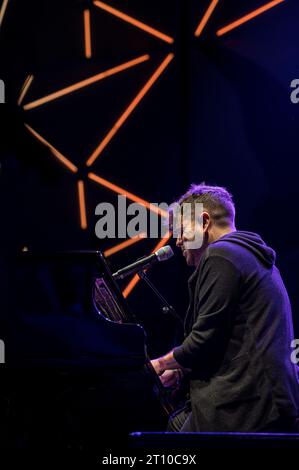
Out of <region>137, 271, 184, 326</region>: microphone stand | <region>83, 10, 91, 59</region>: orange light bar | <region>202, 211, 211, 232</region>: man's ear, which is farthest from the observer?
<region>83, 10, 91, 59</region>: orange light bar

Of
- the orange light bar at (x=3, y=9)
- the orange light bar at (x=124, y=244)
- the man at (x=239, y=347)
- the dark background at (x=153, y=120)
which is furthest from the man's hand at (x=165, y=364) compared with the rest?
the orange light bar at (x=3, y=9)

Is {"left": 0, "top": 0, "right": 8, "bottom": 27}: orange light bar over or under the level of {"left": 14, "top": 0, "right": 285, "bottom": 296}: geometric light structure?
over

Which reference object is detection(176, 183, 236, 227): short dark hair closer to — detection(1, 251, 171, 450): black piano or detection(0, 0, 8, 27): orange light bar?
detection(1, 251, 171, 450): black piano

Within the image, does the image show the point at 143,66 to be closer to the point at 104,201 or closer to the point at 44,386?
the point at 104,201

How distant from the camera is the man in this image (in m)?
2.47

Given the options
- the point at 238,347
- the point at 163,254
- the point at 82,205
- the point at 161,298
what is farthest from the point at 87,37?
the point at 238,347

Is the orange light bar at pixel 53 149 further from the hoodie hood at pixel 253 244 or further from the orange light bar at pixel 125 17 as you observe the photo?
the hoodie hood at pixel 253 244

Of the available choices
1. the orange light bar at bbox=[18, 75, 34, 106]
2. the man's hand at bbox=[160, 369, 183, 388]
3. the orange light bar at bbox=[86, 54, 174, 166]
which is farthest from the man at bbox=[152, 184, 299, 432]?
the orange light bar at bbox=[18, 75, 34, 106]

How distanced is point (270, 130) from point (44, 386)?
2546 mm

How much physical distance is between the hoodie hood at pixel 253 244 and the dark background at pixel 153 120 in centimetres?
130

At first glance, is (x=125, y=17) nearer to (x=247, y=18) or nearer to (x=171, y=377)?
(x=247, y=18)

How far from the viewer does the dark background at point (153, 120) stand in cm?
411

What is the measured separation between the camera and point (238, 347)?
2.57m
